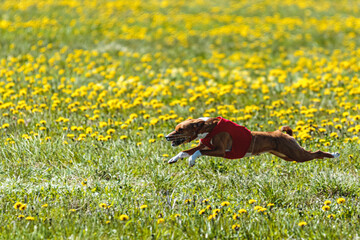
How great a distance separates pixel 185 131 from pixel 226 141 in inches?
15.4

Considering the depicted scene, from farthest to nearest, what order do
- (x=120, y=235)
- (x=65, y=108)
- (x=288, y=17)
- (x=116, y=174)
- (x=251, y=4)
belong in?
(x=251, y=4)
(x=288, y=17)
(x=65, y=108)
(x=116, y=174)
(x=120, y=235)

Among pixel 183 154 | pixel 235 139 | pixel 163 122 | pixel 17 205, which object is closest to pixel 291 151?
pixel 235 139

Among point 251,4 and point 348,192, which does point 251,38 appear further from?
point 348,192

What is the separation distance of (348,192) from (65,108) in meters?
4.16

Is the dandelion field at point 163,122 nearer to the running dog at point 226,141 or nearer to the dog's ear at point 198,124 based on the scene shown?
the running dog at point 226,141

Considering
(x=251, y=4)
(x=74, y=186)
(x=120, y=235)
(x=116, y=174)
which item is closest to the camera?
(x=120, y=235)

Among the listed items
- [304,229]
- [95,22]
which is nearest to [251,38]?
[95,22]

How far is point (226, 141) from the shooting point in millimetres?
4133

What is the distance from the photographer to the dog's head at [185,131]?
13.1 ft

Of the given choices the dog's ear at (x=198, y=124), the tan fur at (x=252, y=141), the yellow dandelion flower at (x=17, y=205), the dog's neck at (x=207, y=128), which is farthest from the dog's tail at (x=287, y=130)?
the yellow dandelion flower at (x=17, y=205)

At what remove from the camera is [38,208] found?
13.5 ft

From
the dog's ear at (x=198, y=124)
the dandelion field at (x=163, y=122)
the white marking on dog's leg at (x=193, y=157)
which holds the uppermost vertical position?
the dog's ear at (x=198, y=124)

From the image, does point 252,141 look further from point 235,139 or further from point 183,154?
point 183,154

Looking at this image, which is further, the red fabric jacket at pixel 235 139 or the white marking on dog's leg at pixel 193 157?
the red fabric jacket at pixel 235 139
